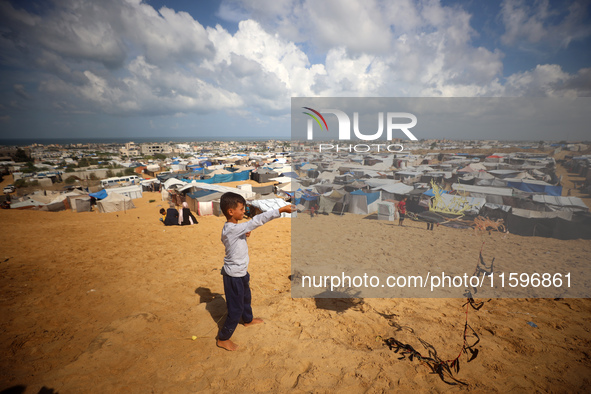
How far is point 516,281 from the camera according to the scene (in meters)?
6.04

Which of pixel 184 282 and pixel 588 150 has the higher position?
pixel 588 150

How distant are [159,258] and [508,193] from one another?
13693 millimetres

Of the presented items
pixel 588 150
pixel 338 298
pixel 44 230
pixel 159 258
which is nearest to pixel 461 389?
pixel 338 298

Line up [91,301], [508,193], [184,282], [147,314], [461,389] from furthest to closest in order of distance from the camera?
[508,193], [184,282], [91,301], [147,314], [461,389]

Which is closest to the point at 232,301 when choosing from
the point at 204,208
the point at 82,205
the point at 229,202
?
the point at 229,202

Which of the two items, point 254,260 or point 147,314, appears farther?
point 254,260

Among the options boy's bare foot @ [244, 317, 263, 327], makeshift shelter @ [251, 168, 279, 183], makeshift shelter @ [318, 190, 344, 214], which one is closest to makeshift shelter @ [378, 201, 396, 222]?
makeshift shelter @ [318, 190, 344, 214]

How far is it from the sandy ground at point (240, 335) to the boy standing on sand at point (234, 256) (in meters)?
0.38

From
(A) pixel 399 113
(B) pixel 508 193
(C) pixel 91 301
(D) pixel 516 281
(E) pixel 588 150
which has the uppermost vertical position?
(A) pixel 399 113

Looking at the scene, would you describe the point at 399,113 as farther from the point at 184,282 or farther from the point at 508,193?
the point at 508,193

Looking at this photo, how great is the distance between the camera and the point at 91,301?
438cm

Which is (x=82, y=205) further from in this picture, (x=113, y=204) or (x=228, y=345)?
(x=228, y=345)

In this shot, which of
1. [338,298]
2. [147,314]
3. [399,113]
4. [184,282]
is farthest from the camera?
[399,113]

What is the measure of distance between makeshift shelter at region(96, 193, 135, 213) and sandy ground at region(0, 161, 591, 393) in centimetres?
1455
